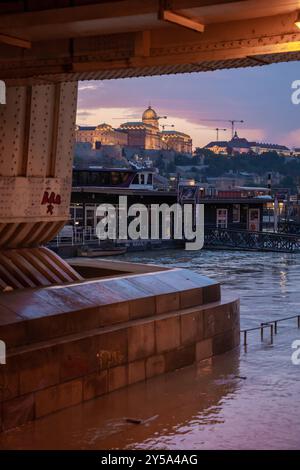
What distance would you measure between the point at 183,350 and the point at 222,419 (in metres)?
2.99

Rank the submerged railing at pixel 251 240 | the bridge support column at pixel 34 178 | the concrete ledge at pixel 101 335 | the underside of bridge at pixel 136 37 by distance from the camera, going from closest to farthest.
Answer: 1. the underside of bridge at pixel 136 37
2. the concrete ledge at pixel 101 335
3. the bridge support column at pixel 34 178
4. the submerged railing at pixel 251 240

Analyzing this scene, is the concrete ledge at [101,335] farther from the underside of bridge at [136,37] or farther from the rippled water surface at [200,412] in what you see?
the underside of bridge at [136,37]

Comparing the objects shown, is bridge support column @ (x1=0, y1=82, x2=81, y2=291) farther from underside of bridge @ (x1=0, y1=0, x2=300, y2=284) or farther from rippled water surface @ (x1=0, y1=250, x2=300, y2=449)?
rippled water surface @ (x1=0, y1=250, x2=300, y2=449)

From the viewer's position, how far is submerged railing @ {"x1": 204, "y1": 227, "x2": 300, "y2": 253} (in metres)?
64.6

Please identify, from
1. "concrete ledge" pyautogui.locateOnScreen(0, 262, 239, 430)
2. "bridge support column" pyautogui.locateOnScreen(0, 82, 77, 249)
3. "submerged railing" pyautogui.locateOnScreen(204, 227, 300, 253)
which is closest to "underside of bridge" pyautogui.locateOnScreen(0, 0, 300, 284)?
"bridge support column" pyautogui.locateOnScreen(0, 82, 77, 249)

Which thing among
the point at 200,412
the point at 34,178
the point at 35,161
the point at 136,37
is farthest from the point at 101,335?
the point at 35,161

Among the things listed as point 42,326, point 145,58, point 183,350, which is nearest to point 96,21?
point 145,58

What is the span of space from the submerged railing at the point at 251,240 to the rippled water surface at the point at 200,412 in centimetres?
4725

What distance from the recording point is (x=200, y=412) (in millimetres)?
12031

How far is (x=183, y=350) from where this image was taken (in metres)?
14.6

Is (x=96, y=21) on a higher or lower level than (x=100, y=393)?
higher

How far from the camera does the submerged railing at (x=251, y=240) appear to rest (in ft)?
212

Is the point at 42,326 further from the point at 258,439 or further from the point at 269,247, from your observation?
the point at 269,247

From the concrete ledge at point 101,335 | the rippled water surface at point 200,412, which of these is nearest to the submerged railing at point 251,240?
the rippled water surface at point 200,412
